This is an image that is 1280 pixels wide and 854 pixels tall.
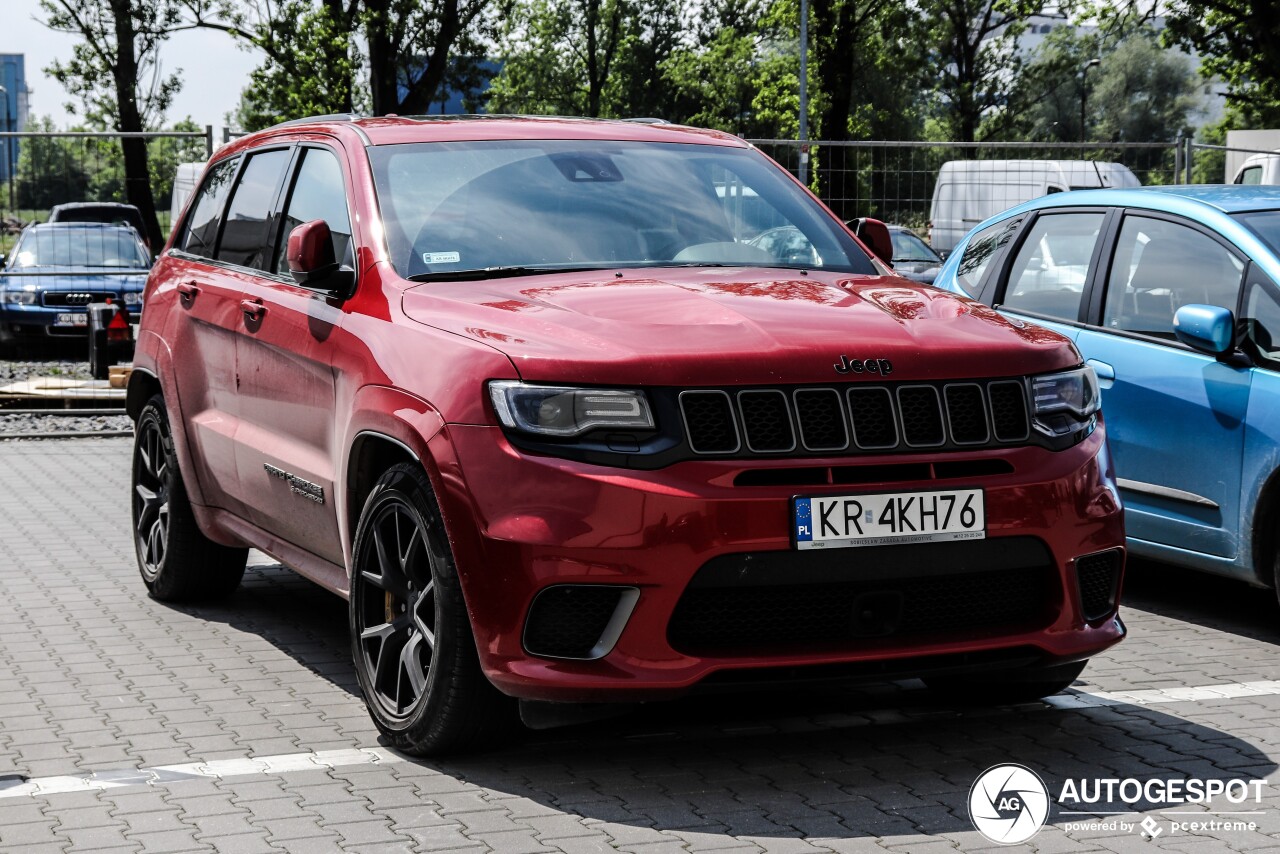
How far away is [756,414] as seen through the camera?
14.4 ft

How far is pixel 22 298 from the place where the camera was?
20.7m

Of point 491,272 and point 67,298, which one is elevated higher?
point 491,272

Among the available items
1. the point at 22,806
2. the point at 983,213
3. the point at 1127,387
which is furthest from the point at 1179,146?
the point at 22,806

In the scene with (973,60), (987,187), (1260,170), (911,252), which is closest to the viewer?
(987,187)

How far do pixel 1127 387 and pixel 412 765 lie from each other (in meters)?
3.49

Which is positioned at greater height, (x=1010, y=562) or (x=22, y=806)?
(x=1010, y=562)

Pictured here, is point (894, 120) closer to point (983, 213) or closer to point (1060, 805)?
point (983, 213)

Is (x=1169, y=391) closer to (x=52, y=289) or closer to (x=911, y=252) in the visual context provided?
(x=911, y=252)

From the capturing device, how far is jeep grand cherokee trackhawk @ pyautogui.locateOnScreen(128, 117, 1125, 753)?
4.36m

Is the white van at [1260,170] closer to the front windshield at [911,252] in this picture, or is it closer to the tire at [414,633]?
the front windshield at [911,252]

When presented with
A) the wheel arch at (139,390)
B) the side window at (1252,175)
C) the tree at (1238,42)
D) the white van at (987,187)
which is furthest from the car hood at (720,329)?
the tree at (1238,42)

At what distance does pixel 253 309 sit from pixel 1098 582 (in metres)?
2.97

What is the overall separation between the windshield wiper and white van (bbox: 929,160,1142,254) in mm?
11155

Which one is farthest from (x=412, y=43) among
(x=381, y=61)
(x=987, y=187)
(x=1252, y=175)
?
(x=1252, y=175)
